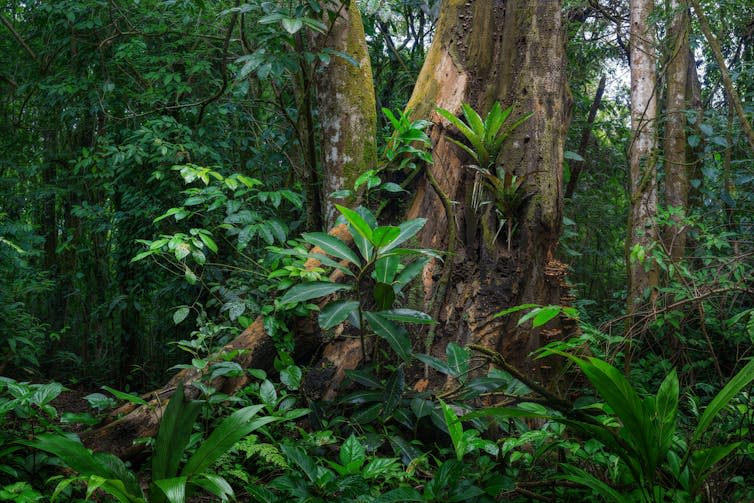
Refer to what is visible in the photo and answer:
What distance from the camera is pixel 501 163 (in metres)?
3.77

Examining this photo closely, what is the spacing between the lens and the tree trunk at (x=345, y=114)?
4.45 meters

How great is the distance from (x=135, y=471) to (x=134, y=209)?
3006 mm

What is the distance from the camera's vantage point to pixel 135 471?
3018 mm

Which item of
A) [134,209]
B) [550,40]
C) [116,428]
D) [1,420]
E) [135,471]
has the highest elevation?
[550,40]

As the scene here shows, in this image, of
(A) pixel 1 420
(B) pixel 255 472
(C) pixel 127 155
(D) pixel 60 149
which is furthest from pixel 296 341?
(D) pixel 60 149

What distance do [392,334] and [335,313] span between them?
0.29m

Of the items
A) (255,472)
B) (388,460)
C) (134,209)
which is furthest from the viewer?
(134,209)

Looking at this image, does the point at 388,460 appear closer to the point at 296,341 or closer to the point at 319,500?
the point at 319,500

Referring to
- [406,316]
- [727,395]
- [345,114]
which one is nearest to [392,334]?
[406,316]

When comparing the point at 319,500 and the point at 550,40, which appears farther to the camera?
the point at 550,40

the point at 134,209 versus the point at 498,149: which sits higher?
the point at 498,149

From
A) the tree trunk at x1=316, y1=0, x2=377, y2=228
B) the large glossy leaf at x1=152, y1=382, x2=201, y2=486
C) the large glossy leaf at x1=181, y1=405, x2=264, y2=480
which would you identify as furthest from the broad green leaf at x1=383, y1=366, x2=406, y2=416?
the tree trunk at x1=316, y1=0, x2=377, y2=228

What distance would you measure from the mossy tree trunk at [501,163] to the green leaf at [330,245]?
878mm

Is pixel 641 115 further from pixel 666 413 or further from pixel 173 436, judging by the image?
pixel 173 436
